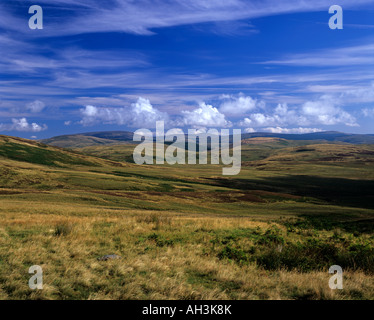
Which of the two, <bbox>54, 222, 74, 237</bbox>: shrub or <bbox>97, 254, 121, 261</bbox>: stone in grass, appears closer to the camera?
<bbox>97, 254, 121, 261</bbox>: stone in grass

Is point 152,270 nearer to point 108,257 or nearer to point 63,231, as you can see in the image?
point 108,257

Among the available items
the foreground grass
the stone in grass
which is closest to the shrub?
the foreground grass

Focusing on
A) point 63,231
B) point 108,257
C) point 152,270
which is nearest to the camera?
Result: point 152,270

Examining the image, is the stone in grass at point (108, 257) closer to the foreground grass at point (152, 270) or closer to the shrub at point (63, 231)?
the foreground grass at point (152, 270)

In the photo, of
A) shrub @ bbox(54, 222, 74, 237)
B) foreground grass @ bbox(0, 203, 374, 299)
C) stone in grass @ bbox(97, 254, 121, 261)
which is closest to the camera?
foreground grass @ bbox(0, 203, 374, 299)

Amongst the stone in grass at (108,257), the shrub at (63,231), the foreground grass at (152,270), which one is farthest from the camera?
the shrub at (63,231)

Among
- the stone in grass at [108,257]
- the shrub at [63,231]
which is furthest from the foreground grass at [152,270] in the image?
the stone in grass at [108,257]

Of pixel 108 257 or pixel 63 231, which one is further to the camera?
pixel 63 231

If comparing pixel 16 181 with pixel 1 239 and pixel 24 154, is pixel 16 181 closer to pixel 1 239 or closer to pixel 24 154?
pixel 1 239

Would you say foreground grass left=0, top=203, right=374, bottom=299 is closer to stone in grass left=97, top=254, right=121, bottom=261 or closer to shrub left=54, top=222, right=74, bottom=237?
shrub left=54, top=222, right=74, bottom=237

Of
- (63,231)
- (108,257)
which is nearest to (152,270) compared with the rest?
(108,257)

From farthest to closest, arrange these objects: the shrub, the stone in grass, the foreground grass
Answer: the shrub < the stone in grass < the foreground grass
